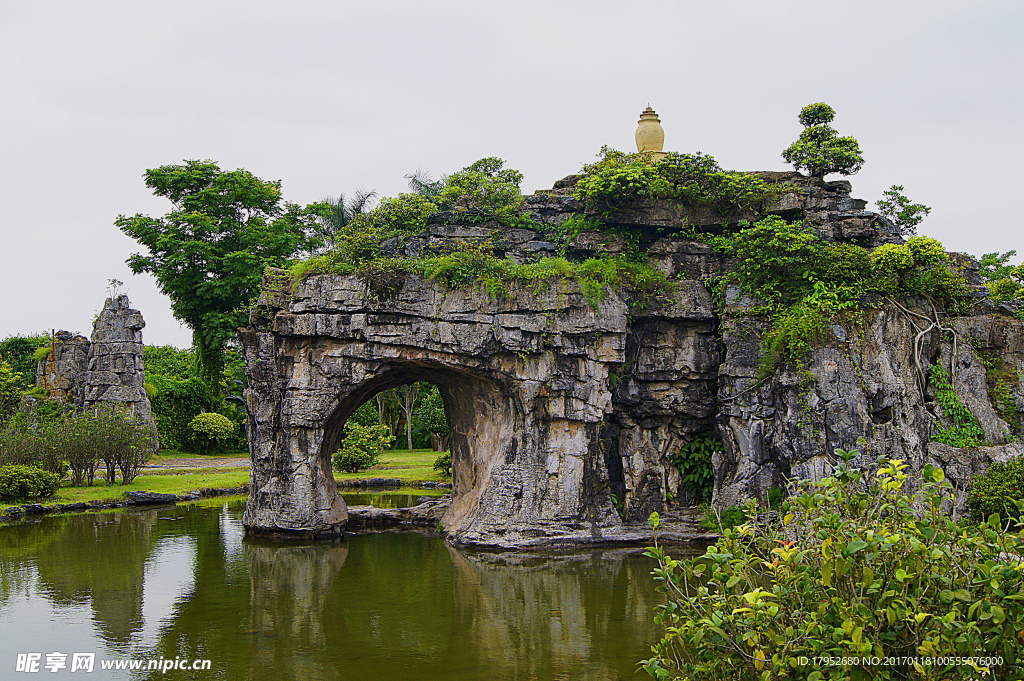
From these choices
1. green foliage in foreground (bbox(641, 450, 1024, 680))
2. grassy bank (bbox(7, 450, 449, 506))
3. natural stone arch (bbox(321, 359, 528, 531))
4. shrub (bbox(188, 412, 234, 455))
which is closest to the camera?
green foliage in foreground (bbox(641, 450, 1024, 680))

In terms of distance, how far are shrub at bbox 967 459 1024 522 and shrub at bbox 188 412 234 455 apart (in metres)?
27.8

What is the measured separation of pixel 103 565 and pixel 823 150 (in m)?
17.5

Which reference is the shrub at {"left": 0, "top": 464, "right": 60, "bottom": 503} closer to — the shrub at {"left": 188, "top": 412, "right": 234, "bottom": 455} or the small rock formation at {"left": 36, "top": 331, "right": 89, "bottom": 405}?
the shrub at {"left": 188, "top": 412, "right": 234, "bottom": 455}

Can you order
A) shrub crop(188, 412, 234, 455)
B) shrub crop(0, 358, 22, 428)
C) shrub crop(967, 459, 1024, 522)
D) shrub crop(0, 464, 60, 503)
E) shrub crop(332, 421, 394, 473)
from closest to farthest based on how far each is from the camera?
shrub crop(967, 459, 1024, 522) → shrub crop(0, 464, 60, 503) → shrub crop(332, 421, 394, 473) → shrub crop(0, 358, 22, 428) → shrub crop(188, 412, 234, 455)

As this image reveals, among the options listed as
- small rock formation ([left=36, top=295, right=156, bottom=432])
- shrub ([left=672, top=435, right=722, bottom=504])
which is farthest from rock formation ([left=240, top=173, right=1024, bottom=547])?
small rock formation ([left=36, top=295, right=156, bottom=432])

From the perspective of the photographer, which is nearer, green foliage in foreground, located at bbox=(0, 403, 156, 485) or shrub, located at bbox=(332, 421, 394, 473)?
green foliage in foreground, located at bbox=(0, 403, 156, 485)

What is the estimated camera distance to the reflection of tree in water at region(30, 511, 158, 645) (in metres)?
11.4

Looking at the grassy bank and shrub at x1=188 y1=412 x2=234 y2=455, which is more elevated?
shrub at x1=188 y1=412 x2=234 y2=455

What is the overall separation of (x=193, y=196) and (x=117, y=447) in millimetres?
13692

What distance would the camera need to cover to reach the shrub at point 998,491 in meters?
12.1

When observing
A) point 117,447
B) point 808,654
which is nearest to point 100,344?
point 117,447

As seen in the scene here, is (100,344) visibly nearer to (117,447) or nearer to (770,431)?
(117,447)

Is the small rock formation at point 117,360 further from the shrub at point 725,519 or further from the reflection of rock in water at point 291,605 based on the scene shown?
the shrub at point 725,519

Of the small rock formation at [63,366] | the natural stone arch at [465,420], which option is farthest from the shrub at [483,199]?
the small rock formation at [63,366]
